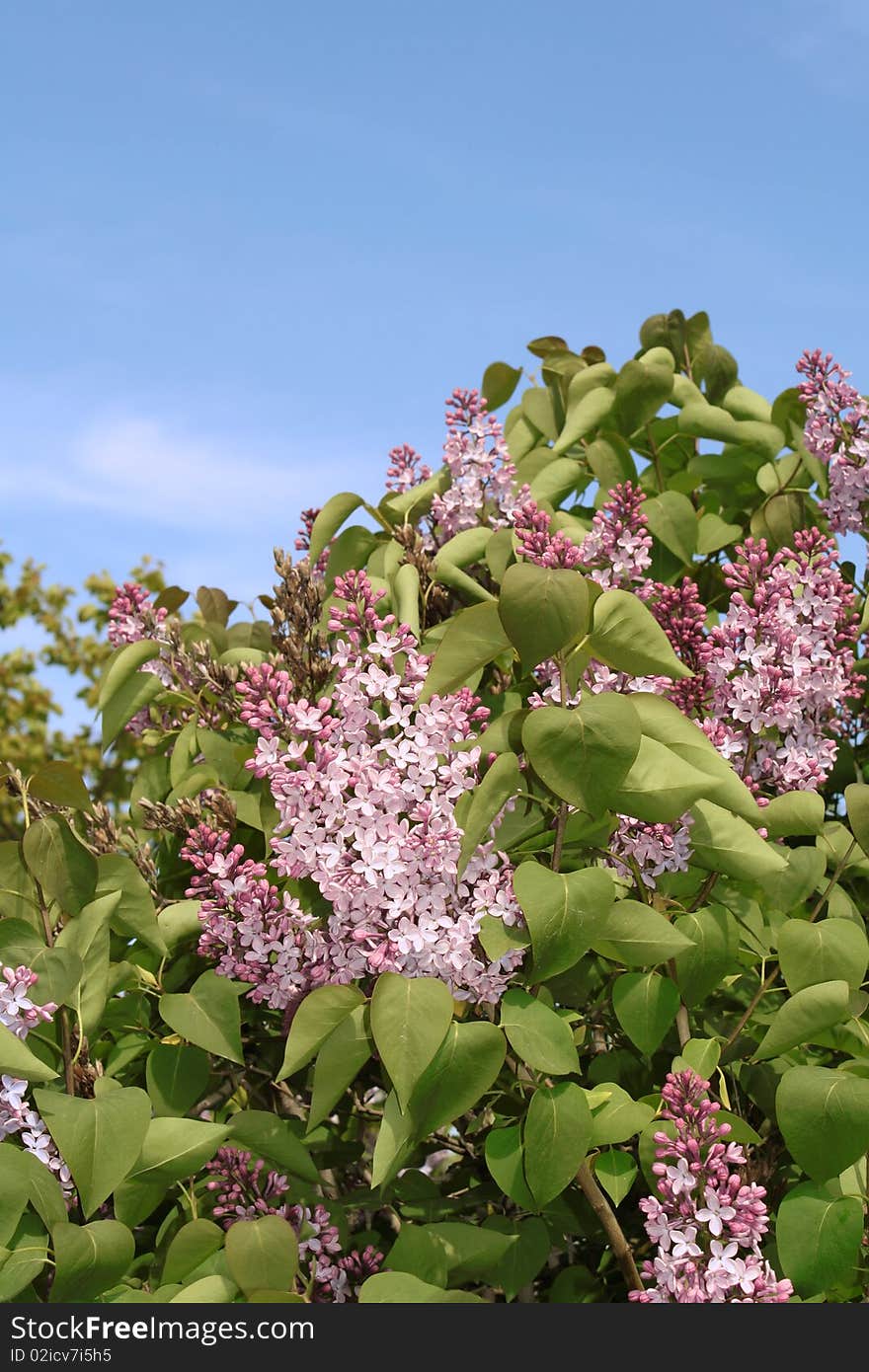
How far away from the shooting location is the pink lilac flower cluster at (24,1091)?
217 centimetres

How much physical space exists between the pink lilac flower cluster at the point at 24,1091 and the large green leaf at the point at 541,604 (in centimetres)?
102

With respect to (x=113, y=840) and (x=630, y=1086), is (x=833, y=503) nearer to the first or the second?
(x=630, y=1086)

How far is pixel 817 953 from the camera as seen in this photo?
2.33 meters

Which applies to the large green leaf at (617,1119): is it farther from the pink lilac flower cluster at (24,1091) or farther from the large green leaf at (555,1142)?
the pink lilac flower cluster at (24,1091)

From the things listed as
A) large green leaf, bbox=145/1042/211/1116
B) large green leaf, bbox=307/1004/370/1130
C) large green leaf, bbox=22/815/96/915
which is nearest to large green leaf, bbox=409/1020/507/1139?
large green leaf, bbox=307/1004/370/1130

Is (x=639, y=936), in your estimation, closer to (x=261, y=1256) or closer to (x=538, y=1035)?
(x=538, y=1035)

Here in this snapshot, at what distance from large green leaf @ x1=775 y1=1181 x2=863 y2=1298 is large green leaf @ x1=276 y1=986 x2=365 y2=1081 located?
81 cm

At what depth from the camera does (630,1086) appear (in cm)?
254

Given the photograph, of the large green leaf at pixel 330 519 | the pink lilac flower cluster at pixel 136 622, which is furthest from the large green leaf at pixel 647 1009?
the pink lilac flower cluster at pixel 136 622

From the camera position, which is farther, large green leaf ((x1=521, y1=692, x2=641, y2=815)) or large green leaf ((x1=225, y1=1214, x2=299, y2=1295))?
large green leaf ((x1=225, y1=1214, x2=299, y2=1295))

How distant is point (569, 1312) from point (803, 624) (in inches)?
53.2

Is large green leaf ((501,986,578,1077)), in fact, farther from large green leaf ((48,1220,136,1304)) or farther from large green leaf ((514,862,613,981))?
large green leaf ((48,1220,136,1304))

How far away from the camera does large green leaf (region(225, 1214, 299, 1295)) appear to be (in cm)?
207

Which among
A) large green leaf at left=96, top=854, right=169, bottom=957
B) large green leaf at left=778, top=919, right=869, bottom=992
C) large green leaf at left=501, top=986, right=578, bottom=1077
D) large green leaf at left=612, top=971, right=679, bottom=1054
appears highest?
large green leaf at left=96, top=854, right=169, bottom=957
